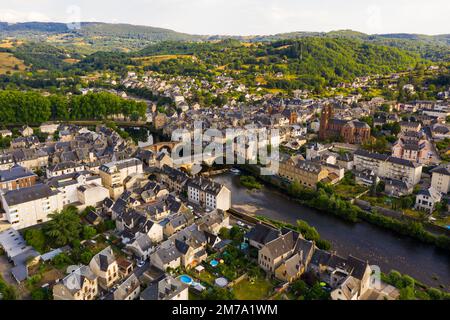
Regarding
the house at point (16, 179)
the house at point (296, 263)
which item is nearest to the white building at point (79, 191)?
the house at point (16, 179)

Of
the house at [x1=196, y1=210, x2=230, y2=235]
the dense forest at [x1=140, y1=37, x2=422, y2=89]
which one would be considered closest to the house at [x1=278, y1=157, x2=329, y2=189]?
the house at [x1=196, y1=210, x2=230, y2=235]

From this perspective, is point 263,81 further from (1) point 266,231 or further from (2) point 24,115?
(1) point 266,231

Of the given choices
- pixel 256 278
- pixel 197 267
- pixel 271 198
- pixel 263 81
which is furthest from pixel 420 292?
pixel 263 81

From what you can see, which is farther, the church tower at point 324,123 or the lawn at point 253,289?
the church tower at point 324,123

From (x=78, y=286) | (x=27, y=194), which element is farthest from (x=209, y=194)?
(x=27, y=194)

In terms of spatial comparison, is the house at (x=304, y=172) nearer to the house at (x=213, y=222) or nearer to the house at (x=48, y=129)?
Answer: the house at (x=213, y=222)

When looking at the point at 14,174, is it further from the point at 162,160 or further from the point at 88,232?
the point at 162,160
